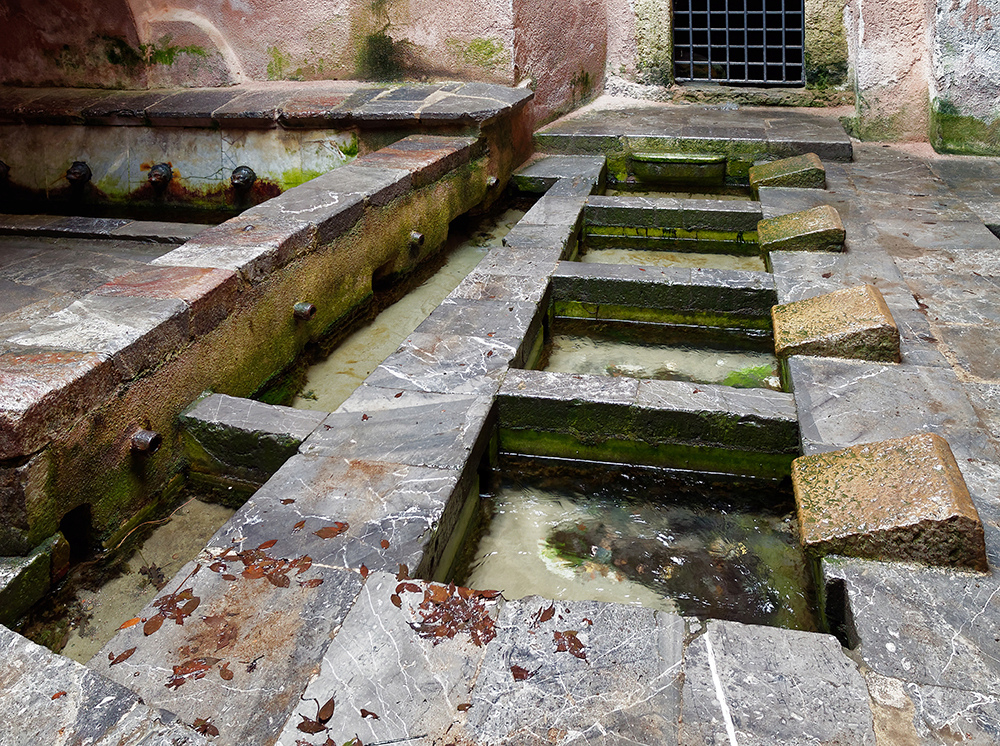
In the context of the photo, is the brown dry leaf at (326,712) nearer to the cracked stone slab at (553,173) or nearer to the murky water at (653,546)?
the murky water at (653,546)

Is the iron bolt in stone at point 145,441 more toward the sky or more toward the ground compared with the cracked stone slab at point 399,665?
more toward the sky

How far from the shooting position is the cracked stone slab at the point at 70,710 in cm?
146

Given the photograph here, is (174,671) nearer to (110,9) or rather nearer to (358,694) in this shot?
(358,694)

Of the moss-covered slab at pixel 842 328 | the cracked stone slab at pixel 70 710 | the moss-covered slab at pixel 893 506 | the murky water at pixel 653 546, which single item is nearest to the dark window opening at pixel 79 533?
the cracked stone slab at pixel 70 710

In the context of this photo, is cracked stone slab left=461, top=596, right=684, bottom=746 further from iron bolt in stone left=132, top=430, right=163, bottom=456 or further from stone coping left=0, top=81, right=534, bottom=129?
stone coping left=0, top=81, right=534, bottom=129

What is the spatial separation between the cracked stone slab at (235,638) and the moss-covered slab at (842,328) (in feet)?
7.09

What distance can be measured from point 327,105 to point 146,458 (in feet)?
12.5

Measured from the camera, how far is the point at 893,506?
2.09 meters

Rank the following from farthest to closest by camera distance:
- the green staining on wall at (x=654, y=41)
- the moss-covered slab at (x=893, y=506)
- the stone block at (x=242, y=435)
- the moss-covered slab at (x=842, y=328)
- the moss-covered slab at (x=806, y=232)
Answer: the green staining on wall at (x=654, y=41) < the moss-covered slab at (x=806, y=232) < the moss-covered slab at (x=842, y=328) < the stone block at (x=242, y=435) < the moss-covered slab at (x=893, y=506)

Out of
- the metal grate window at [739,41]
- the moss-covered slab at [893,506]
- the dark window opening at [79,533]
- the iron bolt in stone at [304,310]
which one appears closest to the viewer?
the moss-covered slab at [893,506]

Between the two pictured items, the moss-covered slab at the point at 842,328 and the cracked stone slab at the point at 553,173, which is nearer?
the moss-covered slab at the point at 842,328

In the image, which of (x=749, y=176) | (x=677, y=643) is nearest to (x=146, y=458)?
(x=677, y=643)

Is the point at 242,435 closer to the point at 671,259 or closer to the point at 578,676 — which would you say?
the point at 578,676

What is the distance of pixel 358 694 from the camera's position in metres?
1.70
